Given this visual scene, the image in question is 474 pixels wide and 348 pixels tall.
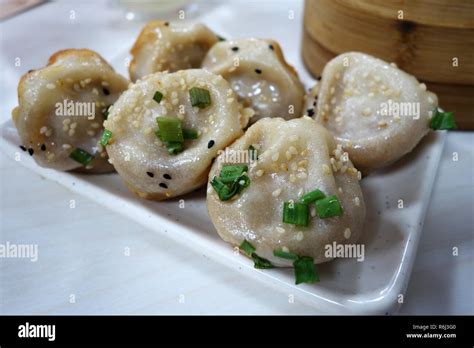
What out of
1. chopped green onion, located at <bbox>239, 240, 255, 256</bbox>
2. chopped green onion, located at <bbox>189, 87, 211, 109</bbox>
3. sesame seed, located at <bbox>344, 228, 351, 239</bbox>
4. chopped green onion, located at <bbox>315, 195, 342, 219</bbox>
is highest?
chopped green onion, located at <bbox>189, 87, 211, 109</bbox>

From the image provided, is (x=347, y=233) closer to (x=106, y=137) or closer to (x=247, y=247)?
(x=247, y=247)

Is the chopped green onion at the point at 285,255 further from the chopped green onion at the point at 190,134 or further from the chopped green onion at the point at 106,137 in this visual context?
the chopped green onion at the point at 106,137

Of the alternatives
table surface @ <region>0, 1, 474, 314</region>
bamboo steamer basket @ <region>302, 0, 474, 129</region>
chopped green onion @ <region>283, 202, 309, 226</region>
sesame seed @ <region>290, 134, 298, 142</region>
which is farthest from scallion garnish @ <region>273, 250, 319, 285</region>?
bamboo steamer basket @ <region>302, 0, 474, 129</region>

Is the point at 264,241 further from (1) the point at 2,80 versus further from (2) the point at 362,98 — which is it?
(1) the point at 2,80

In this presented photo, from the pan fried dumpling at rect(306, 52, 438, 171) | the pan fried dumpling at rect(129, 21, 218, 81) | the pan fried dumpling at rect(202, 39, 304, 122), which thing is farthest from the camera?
the pan fried dumpling at rect(129, 21, 218, 81)

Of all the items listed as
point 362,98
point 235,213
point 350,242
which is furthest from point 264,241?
point 362,98

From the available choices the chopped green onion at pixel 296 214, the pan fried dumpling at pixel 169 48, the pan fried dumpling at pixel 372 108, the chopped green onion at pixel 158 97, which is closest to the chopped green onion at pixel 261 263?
the chopped green onion at pixel 296 214

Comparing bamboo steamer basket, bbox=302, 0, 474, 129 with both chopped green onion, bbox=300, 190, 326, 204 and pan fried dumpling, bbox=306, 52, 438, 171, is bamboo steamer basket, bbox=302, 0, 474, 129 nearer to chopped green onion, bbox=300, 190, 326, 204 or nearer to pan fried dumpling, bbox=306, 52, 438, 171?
pan fried dumpling, bbox=306, 52, 438, 171
